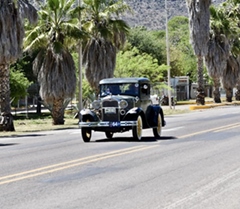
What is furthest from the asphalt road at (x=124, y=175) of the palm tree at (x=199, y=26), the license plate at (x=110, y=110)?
the palm tree at (x=199, y=26)

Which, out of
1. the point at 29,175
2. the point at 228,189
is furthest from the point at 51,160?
the point at 228,189

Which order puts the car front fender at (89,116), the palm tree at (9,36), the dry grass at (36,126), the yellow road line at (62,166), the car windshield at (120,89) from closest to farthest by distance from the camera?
the yellow road line at (62,166)
the car front fender at (89,116)
the car windshield at (120,89)
the palm tree at (9,36)
the dry grass at (36,126)

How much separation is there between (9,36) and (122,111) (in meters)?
11.5

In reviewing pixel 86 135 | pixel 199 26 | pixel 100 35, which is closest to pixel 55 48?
pixel 100 35

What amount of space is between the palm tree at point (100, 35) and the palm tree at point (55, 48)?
4.96 metres

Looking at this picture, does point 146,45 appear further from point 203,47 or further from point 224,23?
point 203,47

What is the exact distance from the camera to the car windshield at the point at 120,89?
23.0 m

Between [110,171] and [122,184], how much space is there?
1.90 metres

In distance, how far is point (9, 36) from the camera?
104 feet

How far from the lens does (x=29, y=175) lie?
13.1 m

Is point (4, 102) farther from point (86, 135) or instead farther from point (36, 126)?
point (86, 135)

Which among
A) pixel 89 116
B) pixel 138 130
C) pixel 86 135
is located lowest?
pixel 86 135

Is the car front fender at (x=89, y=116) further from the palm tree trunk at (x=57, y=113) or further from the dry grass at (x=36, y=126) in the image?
the palm tree trunk at (x=57, y=113)

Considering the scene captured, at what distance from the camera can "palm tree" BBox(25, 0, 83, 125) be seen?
38594 millimetres
